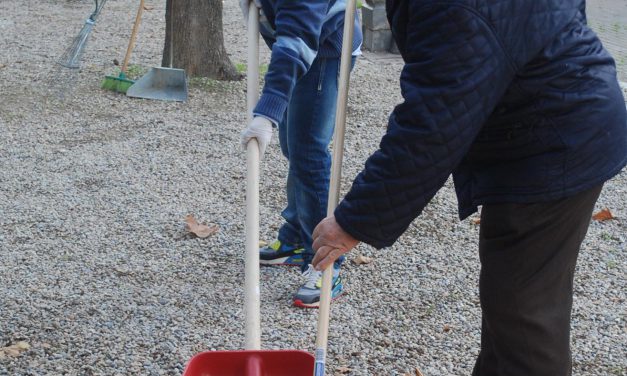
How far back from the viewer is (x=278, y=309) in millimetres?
3822

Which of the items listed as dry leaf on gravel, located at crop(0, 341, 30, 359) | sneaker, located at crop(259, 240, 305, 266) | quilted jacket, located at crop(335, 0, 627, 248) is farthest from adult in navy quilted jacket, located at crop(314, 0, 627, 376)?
sneaker, located at crop(259, 240, 305, 266)

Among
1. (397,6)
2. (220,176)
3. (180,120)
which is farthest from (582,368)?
(180,120)

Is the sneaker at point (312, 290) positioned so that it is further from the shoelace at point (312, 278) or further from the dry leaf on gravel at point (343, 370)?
the dry leaf on gravel at point (343, 370)

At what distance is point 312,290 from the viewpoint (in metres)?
3.84

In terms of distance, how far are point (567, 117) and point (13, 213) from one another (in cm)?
365

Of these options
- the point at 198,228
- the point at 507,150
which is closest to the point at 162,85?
the point at 198,228

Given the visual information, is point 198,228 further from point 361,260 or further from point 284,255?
point 361,260

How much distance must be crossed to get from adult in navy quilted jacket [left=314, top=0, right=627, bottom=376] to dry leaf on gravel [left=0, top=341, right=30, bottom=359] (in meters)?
1.68

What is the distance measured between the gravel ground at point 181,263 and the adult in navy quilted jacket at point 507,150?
3.88ft

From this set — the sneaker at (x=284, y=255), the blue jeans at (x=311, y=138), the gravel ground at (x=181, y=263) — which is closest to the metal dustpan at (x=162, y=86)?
the gravel ground at (x=181, y=263)

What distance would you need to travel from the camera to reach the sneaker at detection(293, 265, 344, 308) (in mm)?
3814

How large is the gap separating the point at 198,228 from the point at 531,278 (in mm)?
2691

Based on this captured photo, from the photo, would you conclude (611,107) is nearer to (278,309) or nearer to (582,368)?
(582,368)

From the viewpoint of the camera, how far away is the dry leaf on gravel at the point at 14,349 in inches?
132
